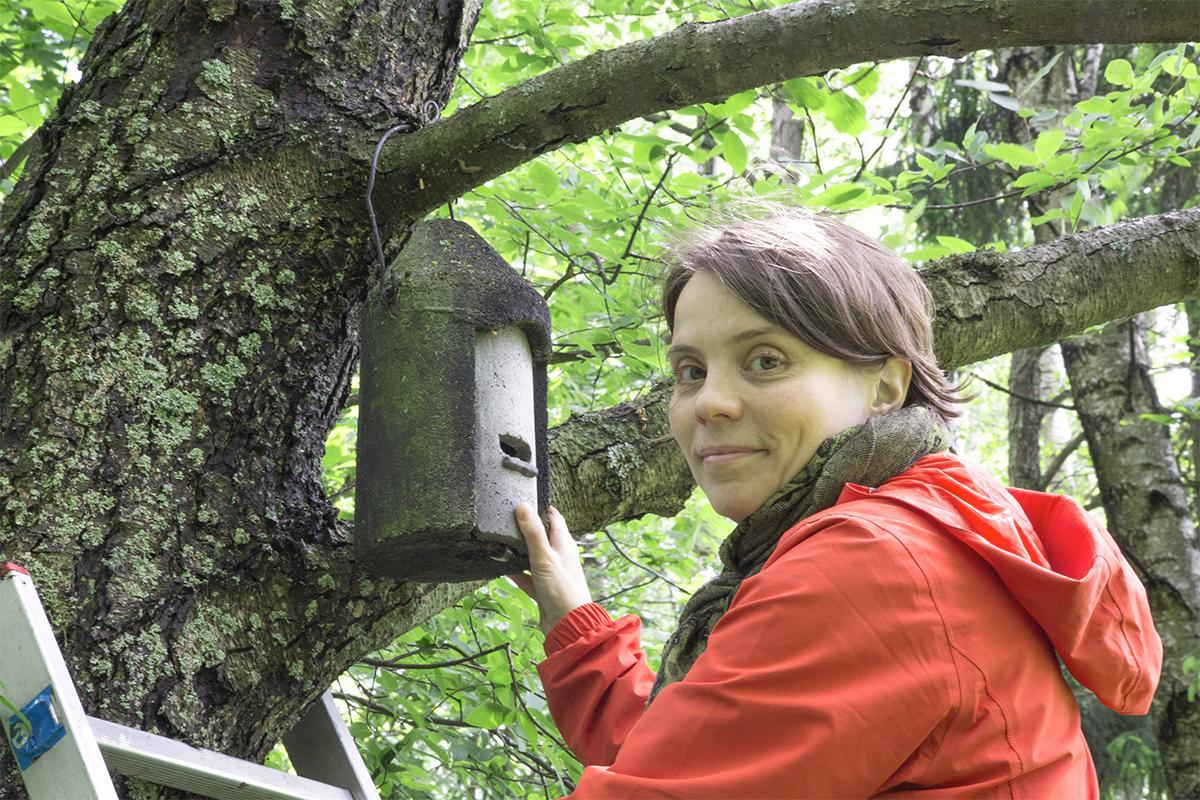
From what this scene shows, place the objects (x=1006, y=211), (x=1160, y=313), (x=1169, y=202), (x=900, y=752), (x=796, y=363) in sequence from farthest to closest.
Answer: (x=1160, y=313), (x=1006, y=211), (x=1169, y=202), (x=796, y=363), (x=900, y=752)

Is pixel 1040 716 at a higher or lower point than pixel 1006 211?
lower

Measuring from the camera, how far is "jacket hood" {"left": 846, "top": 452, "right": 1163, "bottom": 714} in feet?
4.32

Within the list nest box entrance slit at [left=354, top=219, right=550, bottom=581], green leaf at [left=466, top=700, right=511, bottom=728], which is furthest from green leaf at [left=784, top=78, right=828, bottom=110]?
green leaf at [left=466, top=700, right=511, bottom=728]

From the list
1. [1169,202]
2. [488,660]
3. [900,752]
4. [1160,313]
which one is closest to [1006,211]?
[1169,202]

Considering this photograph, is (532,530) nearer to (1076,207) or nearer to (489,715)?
(489,715)

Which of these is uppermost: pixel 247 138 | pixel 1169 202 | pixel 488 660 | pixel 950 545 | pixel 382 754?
pixel 1169 202

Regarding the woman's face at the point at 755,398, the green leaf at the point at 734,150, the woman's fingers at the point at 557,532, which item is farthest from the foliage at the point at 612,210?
the woman's face at the point at 755,398

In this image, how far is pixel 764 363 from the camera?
1682 mm

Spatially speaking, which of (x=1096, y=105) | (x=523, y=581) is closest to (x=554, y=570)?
(x=523, y=581)

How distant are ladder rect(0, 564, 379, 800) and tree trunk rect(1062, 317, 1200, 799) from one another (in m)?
3.97

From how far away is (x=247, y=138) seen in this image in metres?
A: 1.88

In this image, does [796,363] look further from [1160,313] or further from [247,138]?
[1160,313]

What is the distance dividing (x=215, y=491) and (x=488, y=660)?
4.40ft

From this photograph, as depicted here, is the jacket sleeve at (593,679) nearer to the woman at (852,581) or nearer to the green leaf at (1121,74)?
the woman at (852,581)
